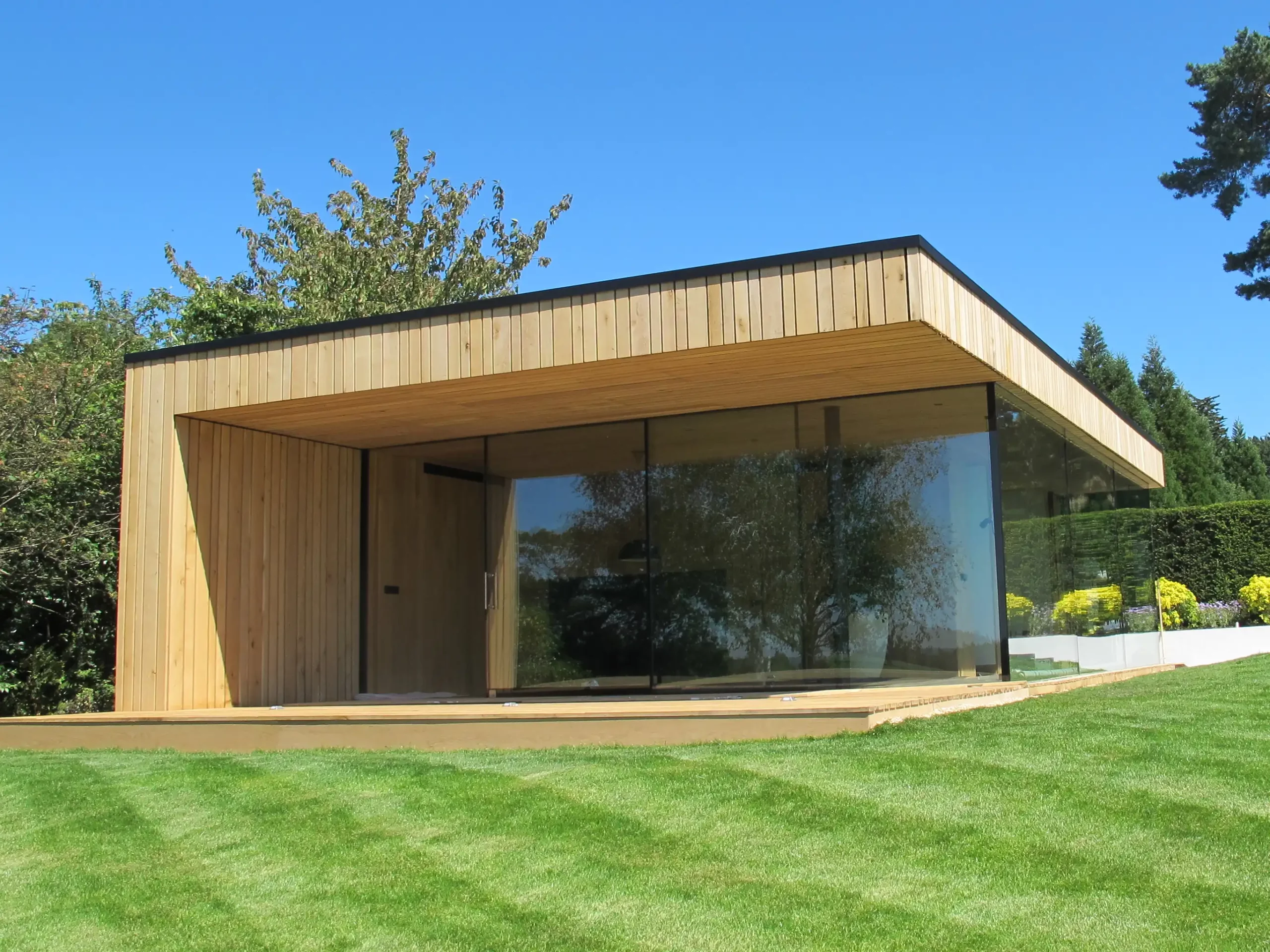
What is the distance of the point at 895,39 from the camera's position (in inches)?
693

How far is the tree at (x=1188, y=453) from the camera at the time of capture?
78.9ft

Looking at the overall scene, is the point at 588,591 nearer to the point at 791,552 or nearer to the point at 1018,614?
the point at 791,552

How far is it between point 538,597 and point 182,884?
19.8 feet

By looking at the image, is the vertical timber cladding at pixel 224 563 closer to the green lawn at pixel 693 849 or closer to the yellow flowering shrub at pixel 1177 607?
the green lawn at pixel 693 849

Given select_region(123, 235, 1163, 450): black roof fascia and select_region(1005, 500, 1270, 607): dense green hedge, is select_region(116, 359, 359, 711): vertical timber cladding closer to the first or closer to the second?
select_region(123, 235, 1163, 450): black roof fascia

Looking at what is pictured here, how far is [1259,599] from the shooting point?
1589 cm

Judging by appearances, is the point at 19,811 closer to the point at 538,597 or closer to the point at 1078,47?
the point at 538,597

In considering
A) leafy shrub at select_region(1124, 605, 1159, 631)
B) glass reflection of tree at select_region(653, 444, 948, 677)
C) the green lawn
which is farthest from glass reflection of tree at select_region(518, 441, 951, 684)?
leafy shrub at select_region(1124, 605, 1159, 631)

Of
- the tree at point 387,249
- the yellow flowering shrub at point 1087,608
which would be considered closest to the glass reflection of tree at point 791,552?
the yellow flowering shrub at point 1087,608

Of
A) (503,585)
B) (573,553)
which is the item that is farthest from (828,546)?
(503,585)

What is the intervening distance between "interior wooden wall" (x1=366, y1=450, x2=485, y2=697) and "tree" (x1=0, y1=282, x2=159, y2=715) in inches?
98.7

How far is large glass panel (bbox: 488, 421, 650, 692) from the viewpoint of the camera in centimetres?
964

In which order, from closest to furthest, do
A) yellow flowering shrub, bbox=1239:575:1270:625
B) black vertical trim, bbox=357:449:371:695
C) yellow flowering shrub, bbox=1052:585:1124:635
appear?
yellow flowering shrub, bbox=1052:585:1124:635 → black vertical trim, bbox=357:449:371:695 → yellow flowering shrub, bbox=1239:575:1270:625

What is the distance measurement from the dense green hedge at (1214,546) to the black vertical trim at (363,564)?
1178cm
